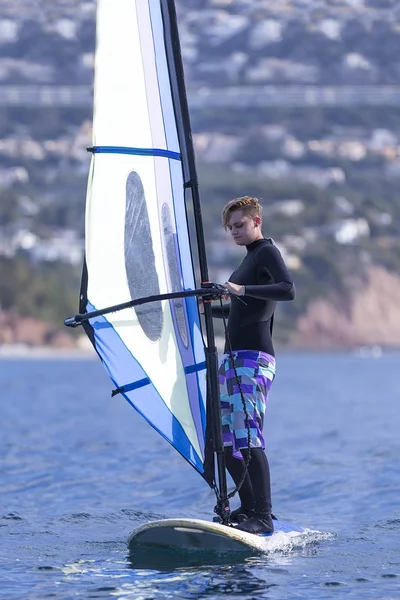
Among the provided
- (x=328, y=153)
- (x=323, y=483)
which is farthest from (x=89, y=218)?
(x=328, y=153)

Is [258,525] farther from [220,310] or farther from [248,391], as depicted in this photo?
[220,310]

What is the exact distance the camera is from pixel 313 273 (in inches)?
3533

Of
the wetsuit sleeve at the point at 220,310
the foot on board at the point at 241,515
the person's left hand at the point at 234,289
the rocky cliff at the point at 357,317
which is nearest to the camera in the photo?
the person's left hand at the point at 234,289

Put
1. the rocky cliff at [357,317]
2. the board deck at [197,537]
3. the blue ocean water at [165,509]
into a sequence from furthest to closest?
the rocky cliff at [357,317] → the board deck at [197,537] → the blue ocean water at [165,509]

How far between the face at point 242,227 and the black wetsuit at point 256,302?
51 mm

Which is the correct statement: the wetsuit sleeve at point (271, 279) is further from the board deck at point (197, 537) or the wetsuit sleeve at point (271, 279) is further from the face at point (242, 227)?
the board deck at point (197, 537)

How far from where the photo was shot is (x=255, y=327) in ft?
23.6

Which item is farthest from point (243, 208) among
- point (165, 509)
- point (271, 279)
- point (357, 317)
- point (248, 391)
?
point (357, 317)

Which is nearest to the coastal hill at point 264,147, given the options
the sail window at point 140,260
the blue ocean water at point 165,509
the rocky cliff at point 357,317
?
the rocky cliff at point 357,317

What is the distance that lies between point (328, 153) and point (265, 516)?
104345mm

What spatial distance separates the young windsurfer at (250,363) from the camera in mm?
7148

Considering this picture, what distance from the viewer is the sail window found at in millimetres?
7328

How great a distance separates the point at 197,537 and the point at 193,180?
1868mm

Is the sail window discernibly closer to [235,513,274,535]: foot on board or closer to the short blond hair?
the short blond hair
